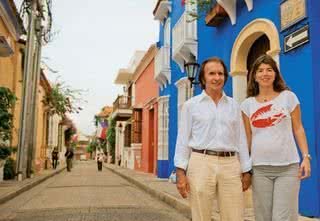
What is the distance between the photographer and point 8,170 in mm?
16734

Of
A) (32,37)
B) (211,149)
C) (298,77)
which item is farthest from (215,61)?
(32,37)

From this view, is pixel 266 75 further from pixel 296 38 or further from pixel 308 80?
pixel 296 38

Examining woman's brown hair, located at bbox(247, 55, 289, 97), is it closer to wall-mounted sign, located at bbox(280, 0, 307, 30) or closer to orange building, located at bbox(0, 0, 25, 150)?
wall-mounted sign, located at bbox(280, 0, 307, 30)

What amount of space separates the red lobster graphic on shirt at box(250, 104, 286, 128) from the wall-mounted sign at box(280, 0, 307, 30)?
4.10 meters

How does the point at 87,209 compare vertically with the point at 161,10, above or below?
below

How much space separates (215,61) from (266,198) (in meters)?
1.08

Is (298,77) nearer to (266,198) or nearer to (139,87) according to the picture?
(266,198)

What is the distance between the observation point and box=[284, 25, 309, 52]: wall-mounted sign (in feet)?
23.0

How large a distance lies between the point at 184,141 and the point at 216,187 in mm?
418

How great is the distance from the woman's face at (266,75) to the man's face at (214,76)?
0.29 metres

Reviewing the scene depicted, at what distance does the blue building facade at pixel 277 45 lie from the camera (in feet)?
22.3

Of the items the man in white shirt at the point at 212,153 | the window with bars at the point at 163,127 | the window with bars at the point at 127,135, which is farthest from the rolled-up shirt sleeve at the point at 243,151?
the window with bars at the point at 127,135

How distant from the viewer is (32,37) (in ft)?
56.4

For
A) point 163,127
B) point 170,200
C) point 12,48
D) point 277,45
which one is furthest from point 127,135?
point 277,45
